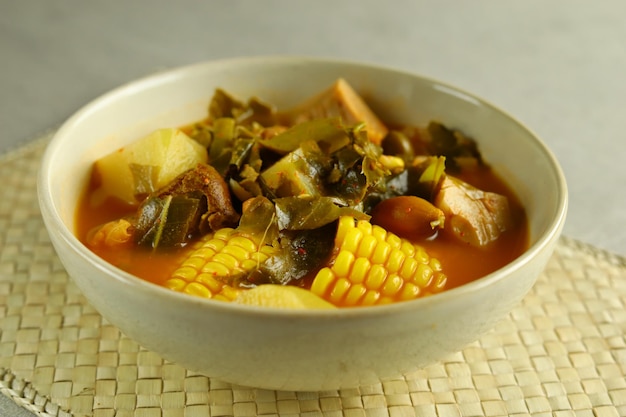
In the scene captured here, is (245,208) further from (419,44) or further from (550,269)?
(419,44)

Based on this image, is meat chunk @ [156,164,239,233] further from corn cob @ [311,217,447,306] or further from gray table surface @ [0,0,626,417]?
gray table surface @ [0,0,626,417]

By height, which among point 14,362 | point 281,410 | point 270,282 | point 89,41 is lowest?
point 89,41

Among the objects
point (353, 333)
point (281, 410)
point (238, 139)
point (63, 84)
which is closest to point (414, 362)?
point (353, 333)

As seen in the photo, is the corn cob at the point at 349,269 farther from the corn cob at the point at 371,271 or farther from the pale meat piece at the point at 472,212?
the pale meat piece at the point at 472,212

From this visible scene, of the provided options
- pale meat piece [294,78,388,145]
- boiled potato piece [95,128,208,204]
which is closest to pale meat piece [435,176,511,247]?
pale meat piece [294,78,388,145]

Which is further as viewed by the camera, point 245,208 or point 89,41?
point 89,41

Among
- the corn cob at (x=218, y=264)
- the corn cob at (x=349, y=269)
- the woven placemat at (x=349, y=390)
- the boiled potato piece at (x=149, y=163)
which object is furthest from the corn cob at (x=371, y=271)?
the boiled potato piece at (x=149, y=163)

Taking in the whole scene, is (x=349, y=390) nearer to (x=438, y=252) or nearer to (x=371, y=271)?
(x=371, y=271)
